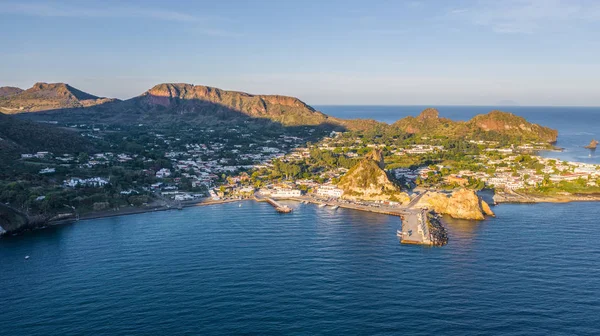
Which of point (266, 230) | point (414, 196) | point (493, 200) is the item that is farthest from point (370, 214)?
point (493, 200)

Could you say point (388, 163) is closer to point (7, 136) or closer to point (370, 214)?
point (370, 214)

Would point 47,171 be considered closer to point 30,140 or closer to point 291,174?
point 30,140

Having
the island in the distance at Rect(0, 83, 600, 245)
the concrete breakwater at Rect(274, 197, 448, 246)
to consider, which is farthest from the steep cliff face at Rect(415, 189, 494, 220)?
the concrete breakwater at Rect(274, 197, 448, 246)

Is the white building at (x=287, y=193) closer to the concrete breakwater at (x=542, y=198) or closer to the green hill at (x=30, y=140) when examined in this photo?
the concrete breakwater at (x=542, y=198)

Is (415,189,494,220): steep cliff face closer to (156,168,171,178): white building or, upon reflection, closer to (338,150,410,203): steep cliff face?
(338,150,410,203): steep cliff face

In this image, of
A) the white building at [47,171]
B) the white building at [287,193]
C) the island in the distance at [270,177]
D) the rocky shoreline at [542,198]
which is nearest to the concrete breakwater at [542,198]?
the rocky shoreline at [542,198]

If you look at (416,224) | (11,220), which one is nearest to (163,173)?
(11,220)
